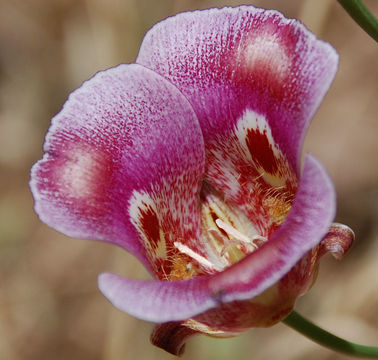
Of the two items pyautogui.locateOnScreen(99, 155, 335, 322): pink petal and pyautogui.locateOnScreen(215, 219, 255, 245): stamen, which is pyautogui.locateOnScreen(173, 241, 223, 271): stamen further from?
pyautogui.locateOnScreen(99, 155, 335, 322): pink petal

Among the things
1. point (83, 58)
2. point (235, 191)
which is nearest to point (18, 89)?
point (83, 58)

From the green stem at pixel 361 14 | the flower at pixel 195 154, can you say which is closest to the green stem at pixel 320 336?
the flower at pixel 195 154

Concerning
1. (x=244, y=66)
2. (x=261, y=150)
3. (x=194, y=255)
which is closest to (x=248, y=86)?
(x=244, y=66)

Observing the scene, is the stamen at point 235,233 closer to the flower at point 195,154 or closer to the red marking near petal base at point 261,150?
the flower at point 195,154

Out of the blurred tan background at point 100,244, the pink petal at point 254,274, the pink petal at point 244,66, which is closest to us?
the pink petal at point 254,274

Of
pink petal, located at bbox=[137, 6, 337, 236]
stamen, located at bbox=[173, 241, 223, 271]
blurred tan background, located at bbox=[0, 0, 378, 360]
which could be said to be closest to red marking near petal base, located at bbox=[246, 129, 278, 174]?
pink petal, located at bbox=[137, 6, 337, 236]

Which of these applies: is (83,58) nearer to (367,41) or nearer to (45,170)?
(367,41)
